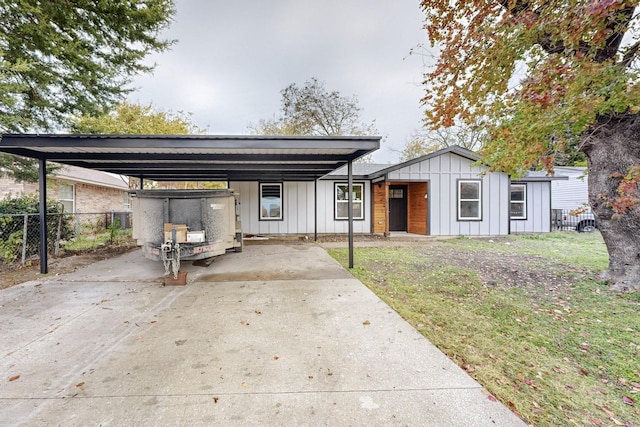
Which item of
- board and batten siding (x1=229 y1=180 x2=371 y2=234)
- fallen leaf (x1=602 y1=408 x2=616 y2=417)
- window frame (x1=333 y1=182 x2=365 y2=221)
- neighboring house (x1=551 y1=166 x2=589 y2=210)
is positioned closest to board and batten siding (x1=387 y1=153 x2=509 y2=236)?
window frame (x1=333 y1=182 x2=365 y2=221)

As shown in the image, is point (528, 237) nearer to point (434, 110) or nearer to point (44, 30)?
point (434, 110)

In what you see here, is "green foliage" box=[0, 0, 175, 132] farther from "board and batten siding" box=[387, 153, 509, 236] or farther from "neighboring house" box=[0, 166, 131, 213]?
"board and batten siding" box=[387, 153, 509, 236]

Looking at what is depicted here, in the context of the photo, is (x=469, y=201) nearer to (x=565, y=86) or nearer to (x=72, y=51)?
(x=565, y=86)

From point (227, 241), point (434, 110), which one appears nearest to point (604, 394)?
point (227, 241)

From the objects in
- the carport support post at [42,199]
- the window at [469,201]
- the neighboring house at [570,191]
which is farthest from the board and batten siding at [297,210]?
the neighboring house at [570,191]

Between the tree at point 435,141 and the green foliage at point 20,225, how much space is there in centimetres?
2420

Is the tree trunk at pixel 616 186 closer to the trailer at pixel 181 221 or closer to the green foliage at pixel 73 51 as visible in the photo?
the trailer at pixel 181 221

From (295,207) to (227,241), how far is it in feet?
19.5

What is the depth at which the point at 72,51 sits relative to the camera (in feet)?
17.3

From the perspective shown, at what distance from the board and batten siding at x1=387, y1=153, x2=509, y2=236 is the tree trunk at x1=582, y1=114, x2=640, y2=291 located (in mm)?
6049

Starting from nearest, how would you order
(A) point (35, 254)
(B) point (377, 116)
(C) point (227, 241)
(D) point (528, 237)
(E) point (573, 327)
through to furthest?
(E) point (573, 327)
(C) point (227, 241)
(A) point (35, 254)
(D) point (528, 237)
(B) point (377, 116)

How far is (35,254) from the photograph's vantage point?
21.5 feet

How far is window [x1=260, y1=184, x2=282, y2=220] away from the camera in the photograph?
11.4m

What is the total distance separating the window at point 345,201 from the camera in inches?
455
